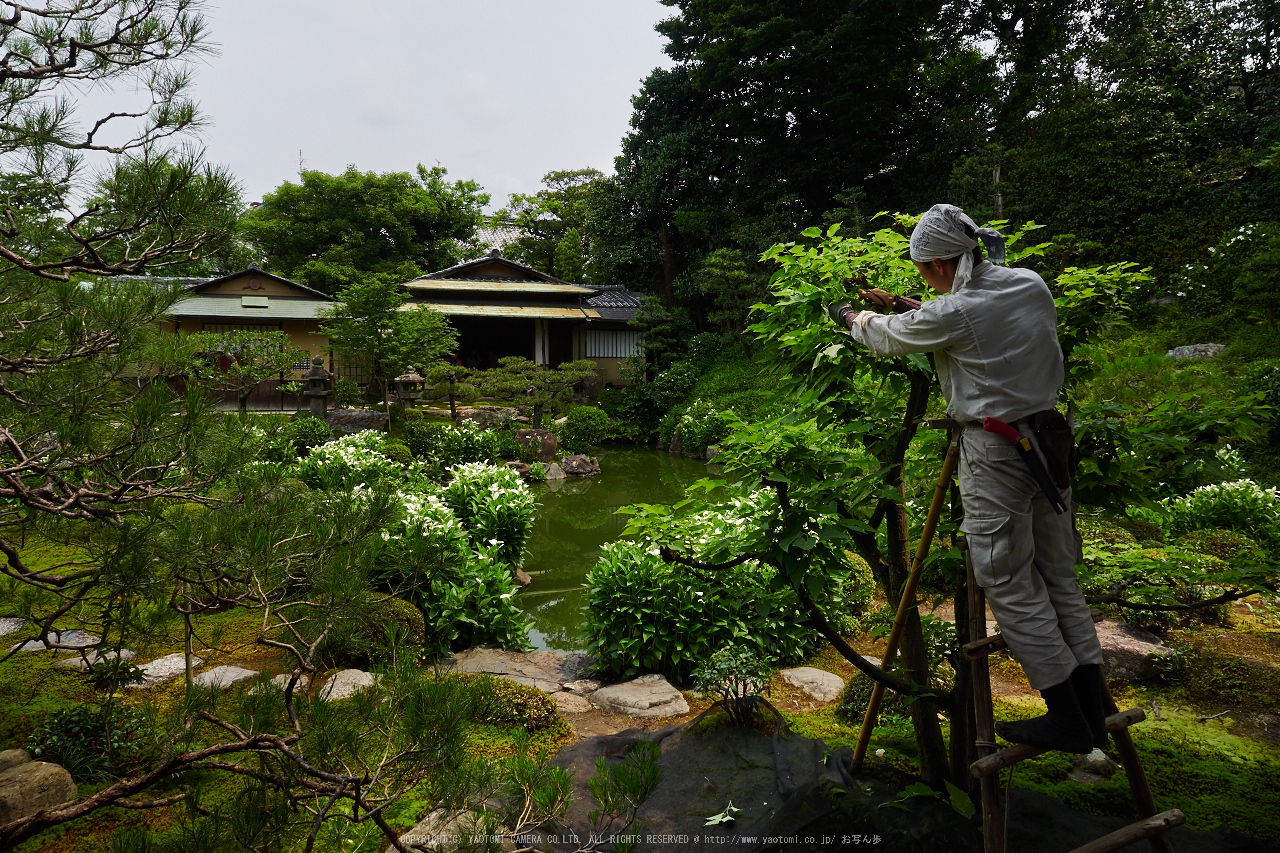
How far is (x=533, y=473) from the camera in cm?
1302

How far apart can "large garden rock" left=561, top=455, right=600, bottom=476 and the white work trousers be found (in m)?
12.2

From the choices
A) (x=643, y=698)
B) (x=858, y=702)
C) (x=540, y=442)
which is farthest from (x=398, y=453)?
(x=858, y=702)

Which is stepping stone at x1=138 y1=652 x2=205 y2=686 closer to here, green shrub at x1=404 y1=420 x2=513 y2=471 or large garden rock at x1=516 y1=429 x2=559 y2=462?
green shrub at x1=404 y1=420 x2=513 y2=471

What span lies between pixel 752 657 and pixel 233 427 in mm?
2687

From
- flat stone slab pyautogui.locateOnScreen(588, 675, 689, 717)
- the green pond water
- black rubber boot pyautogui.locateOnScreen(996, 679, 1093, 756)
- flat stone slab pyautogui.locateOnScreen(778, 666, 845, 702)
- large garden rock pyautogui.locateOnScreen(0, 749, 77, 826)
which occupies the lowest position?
the green pond water

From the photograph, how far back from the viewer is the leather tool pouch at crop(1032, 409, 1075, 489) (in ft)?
6.93

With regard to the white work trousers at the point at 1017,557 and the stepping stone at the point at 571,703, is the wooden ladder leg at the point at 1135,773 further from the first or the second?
the stepping stone at the point at 571,703

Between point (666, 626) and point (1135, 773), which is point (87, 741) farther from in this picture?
point (1135, 773)

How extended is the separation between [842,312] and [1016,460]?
76 cm

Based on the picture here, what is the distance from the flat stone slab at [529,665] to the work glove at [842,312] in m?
3.16

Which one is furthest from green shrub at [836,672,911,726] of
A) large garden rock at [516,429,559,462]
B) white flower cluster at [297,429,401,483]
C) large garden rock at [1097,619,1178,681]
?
large garden rock at [516,429,559,462]

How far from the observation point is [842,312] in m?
2.48

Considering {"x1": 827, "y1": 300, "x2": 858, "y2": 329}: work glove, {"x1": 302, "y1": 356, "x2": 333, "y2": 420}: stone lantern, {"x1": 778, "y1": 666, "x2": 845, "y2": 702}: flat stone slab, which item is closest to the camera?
{"x1": 827, "y1": 300, "x2": 858, "y2": 329}: work glove

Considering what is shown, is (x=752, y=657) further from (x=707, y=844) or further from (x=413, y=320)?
(x=413, y=320)
